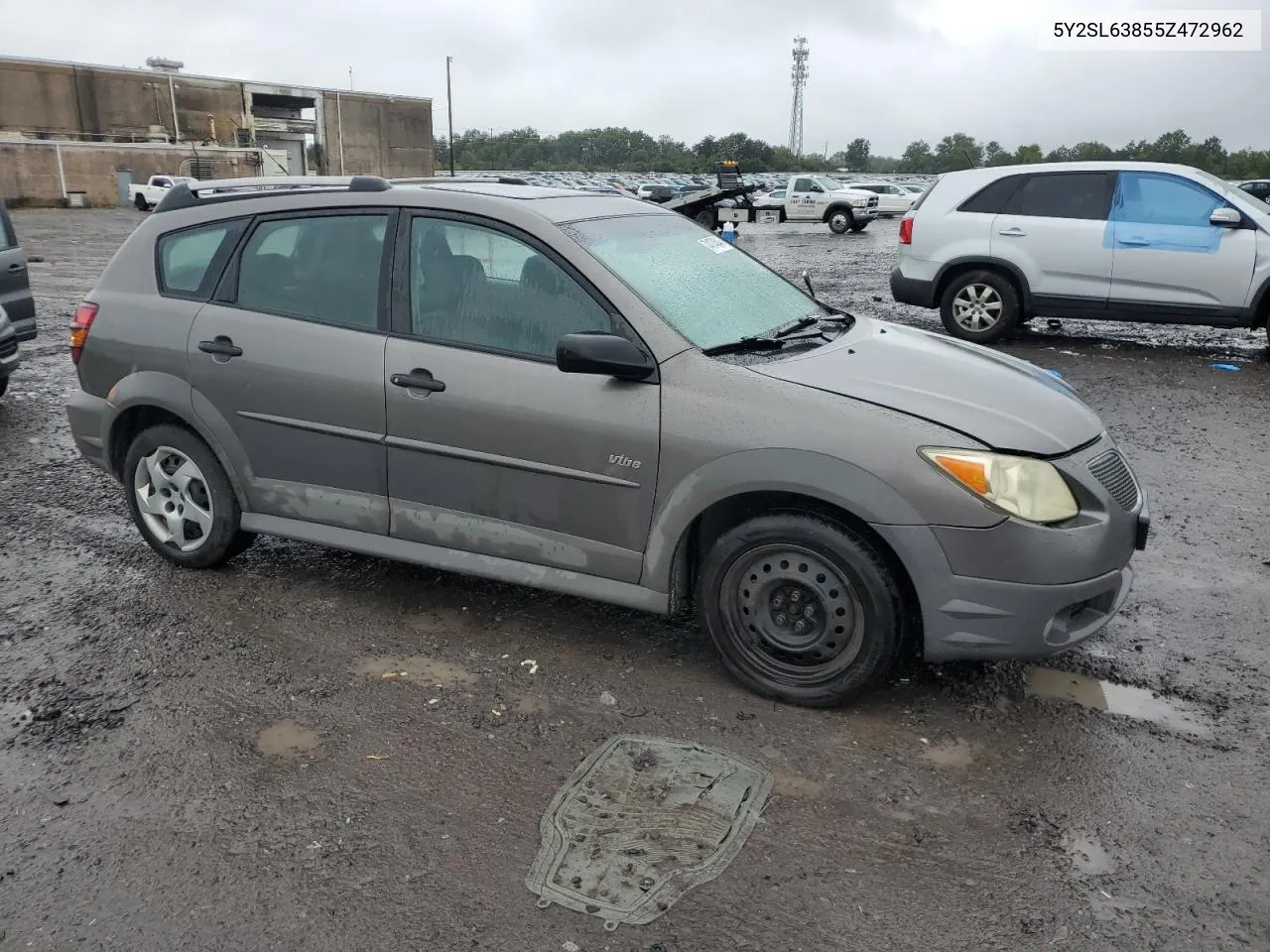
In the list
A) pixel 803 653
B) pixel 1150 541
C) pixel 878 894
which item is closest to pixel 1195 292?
pixel 1150 541

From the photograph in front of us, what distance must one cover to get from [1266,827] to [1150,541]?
2600 millimetres

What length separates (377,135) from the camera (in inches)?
3105

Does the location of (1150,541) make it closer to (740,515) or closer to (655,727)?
(740,515)

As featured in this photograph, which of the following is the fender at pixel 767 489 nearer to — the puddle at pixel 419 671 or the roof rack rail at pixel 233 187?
the puddle at pixel 419 671

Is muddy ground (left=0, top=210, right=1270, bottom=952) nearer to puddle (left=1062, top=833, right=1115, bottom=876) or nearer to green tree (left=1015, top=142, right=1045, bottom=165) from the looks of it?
puddle (left=1062, top=833, right=1115, bottom=876)

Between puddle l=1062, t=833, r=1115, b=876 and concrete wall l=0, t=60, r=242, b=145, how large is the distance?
7157cm

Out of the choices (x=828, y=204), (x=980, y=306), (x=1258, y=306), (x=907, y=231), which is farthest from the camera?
(x=828, y=204)

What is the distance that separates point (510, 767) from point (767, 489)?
1.25 m

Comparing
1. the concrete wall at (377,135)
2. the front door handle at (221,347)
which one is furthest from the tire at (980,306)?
the concrete wall at (377,135)

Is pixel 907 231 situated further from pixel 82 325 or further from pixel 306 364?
pixel 82 325

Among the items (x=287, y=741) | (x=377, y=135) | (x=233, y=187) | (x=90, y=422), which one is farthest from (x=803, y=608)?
(x=377, y=135)

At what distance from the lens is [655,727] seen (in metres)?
3.54

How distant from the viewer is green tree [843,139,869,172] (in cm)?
10912

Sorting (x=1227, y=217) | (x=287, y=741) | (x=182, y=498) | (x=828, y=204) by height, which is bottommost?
(x=287, y=741)
